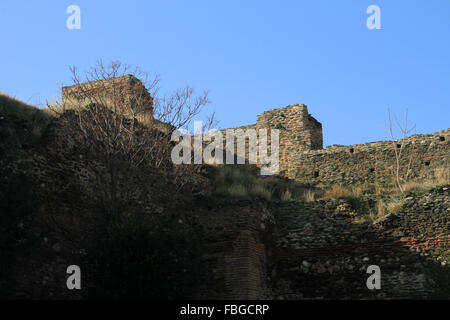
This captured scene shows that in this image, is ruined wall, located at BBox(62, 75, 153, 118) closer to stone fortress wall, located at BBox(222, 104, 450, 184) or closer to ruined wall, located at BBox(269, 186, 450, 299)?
ruined wall, located at BBox(269, 186, 450, 299)

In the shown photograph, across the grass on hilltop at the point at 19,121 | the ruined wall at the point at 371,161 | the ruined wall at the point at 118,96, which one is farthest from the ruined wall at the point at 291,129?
the grass on hilltop at the point at 19,121

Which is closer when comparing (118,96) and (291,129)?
(118,96)

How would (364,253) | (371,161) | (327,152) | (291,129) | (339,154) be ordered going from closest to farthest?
(364,253)
(371,161)
(339,154)
(327,152)
(291,129)

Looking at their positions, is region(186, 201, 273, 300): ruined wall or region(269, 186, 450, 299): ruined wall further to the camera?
region(269, 186, 450, 299): ruined wall

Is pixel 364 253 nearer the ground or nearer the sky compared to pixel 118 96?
nearer the ground

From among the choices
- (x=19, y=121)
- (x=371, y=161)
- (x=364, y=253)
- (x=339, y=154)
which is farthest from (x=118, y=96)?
(x=371, y=161)

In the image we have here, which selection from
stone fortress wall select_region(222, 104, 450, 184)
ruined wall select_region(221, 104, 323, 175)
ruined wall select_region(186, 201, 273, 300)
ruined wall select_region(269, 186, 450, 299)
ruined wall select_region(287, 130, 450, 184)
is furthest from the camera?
ruined wall select_region(221, 104, 323, 175)

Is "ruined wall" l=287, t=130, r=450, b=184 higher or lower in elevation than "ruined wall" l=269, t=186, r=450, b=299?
higher

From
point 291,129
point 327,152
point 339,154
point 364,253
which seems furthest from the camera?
point 291,129

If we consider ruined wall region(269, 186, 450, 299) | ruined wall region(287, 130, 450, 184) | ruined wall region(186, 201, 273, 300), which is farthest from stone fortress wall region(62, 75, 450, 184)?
ruined wall region(269, 186, 450, 299)

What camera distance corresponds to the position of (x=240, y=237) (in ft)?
48.7

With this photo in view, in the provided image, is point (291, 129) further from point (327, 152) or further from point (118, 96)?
point (118, 96)

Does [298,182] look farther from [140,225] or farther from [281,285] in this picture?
[140,225]
